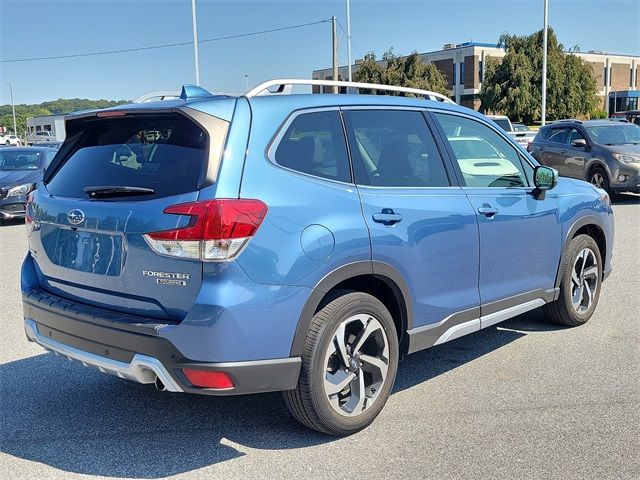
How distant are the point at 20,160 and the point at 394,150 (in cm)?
1267

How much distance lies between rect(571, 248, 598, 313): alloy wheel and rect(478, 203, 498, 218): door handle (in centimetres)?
141

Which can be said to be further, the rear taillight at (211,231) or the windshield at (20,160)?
the windshield at (20,160)

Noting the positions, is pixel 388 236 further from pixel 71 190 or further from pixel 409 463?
pixel 71 190

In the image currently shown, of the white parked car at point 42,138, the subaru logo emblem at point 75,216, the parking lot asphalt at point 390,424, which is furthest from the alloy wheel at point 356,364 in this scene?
the white parked car at point 42,138

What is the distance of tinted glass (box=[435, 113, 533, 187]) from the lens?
4.53 m

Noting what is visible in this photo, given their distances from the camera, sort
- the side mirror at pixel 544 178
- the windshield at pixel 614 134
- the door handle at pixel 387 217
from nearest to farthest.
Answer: the door handle at pixel 387 217
the side mirror at pixel 544 178
the windshield at pixel 614 134

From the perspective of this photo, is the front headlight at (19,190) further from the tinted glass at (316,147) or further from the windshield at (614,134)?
the windshield at (614,134)

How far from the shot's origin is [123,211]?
10.8 feet

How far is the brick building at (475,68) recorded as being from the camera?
63219mm

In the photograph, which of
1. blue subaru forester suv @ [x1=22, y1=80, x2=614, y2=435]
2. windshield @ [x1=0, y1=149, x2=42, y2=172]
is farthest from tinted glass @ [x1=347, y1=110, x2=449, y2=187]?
windshield @ [x1=0, y1=149, x2=42, y2=172]

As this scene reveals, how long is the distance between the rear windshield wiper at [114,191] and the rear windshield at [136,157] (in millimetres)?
26

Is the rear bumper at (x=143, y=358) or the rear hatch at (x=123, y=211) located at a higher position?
the rear hatch at (x=123, y=211)

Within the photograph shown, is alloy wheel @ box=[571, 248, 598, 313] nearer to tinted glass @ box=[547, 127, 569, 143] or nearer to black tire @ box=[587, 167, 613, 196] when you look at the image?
black tire @ box=[587, 167, 613, 196]

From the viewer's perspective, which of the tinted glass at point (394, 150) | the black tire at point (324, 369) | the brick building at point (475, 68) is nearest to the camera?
the black tire at point (324, 369)
